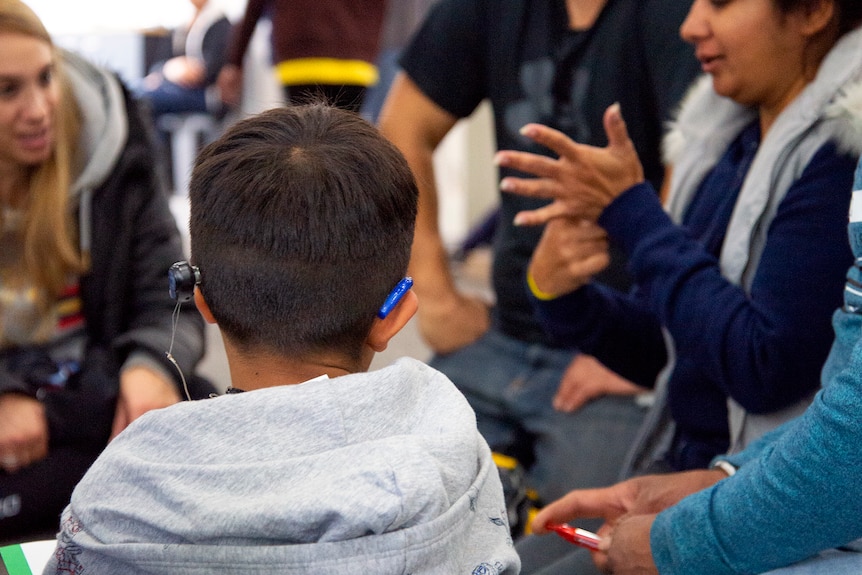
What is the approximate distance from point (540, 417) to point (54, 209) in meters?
0.88

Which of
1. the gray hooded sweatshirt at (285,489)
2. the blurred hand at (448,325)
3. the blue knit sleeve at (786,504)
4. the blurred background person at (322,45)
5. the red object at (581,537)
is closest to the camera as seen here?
the gray hooded sweatshirt at (285,489)

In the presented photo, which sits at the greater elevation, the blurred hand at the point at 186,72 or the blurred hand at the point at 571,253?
the blurred hand at the point at 571,253

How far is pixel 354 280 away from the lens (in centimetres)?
76

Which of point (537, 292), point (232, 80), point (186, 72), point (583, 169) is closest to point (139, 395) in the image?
point (537, 292)

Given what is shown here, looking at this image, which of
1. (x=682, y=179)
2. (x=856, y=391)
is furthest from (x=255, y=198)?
(x=682, y=179)

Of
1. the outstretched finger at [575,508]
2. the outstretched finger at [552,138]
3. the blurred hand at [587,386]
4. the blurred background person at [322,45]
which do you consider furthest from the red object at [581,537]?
the blurred background person at [322,45]

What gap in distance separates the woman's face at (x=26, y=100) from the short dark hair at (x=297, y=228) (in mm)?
662

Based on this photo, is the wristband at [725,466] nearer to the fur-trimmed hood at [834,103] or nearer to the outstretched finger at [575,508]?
the outstretched finger at [575,508]

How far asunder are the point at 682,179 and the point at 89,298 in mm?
941

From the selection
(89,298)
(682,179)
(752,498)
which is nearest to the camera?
(752,498)

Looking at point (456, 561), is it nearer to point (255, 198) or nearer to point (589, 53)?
point (255, 198)

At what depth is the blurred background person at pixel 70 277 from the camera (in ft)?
4.26

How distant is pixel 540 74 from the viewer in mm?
1695

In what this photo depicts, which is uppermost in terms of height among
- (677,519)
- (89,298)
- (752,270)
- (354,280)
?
(354,280)
